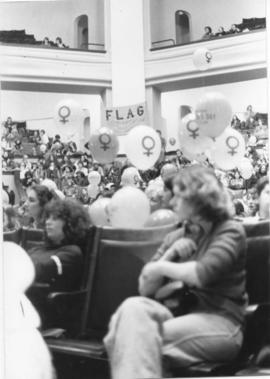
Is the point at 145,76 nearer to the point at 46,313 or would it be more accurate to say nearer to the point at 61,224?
the point at 61,224

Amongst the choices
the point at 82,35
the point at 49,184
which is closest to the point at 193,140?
the point at 49,184

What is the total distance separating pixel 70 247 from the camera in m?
3.01

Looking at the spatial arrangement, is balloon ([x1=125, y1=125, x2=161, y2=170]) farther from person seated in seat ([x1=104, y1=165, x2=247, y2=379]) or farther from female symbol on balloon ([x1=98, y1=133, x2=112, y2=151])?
person seated in seat ([x1=104, y1=165, x2=247, y2=379])

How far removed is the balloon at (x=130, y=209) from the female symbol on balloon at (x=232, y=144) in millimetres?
507

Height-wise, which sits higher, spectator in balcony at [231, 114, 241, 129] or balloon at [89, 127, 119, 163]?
spectator in balcony at [231, 114, 241, 129]

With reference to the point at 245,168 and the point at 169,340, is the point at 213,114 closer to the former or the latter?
the point at 245,168

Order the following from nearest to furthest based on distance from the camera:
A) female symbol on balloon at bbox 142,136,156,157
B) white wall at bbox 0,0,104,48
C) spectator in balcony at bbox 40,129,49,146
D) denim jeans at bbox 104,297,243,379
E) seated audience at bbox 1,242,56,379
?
denim jeans at bbox 104,297,243,379
seated audience at bbox 1,242,56,379
female symbol on balloon at bbox 142,136,156,157
white wall at bbox 0,0,104,48
spectator in balcony at bbox 40,129,49,146

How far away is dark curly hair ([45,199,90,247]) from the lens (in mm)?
3002

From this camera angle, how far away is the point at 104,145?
331 cm

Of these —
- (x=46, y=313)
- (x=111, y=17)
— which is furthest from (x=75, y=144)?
(x=46, y=313)

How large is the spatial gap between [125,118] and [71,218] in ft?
1.95

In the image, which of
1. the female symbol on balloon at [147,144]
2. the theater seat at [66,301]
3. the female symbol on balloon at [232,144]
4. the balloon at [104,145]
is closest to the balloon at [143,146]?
the female symbol on balloon at [147,144]

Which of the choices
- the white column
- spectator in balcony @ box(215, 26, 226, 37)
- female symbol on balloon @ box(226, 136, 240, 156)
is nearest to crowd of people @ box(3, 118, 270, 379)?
female symbol on balloon @ box(226, 136, 240, 156)

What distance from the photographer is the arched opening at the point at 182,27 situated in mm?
3793
